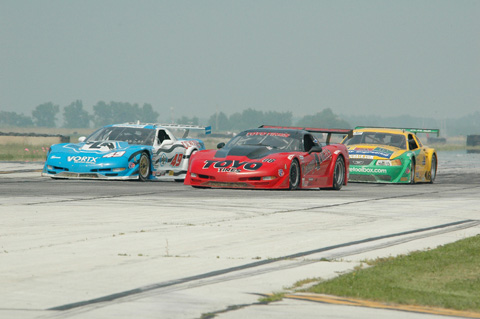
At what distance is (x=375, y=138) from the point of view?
941 inches

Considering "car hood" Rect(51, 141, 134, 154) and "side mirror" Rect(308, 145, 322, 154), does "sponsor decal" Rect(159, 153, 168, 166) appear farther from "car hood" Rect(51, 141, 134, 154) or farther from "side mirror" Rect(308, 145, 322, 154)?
"side mirror" Rect(308, 145, 322, 154)

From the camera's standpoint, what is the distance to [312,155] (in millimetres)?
19125

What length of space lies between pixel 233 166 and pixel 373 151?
5742mm

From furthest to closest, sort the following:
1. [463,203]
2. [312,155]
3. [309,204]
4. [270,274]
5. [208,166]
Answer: [312,155], [208,166], [463,203], [309,204], [270,274]

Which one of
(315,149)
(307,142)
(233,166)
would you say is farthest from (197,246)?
(307,142)

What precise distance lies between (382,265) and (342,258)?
0.55 metres

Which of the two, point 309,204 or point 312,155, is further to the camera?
point 312,155

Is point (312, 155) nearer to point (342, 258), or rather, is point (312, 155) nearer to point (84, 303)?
point (342, 258)

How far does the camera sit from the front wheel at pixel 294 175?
60.0 feet

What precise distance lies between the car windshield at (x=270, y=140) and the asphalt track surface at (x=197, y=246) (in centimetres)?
244

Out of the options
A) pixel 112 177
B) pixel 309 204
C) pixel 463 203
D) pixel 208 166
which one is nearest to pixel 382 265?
pixel 309 204

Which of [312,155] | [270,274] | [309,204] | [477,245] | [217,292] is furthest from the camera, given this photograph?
[312,155]

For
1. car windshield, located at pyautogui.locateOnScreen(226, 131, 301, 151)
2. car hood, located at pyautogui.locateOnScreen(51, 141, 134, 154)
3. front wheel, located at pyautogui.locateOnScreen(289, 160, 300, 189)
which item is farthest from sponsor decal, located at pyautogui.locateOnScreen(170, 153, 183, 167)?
front wheel, located at pyautogui.locateOnScreen(289, 160, 300, 189)

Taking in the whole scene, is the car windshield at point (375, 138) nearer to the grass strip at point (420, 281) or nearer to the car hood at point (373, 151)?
the car hood at point (373, 151)
